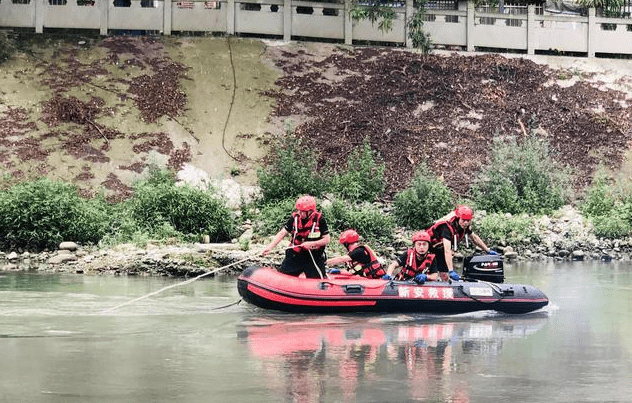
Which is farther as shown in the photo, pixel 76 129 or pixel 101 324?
pixel 76 129

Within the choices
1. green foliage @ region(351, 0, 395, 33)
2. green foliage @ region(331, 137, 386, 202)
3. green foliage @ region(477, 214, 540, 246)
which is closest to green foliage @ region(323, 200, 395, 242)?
green foliage @ region(331, 137, 386, 202)

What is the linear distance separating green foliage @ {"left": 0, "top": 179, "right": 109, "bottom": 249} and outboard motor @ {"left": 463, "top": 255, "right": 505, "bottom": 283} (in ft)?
37.5

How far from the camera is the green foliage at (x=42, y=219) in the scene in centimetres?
2816

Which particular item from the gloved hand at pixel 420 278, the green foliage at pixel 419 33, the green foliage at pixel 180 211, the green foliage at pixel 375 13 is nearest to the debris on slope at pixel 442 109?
the green foliage at pixel 419 33

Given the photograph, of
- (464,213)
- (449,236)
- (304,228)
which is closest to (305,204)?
(304,228)

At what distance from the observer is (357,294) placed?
19.2 metres

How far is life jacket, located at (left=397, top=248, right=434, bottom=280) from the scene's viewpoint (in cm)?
1997

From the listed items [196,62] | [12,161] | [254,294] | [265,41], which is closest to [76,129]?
[12,161]

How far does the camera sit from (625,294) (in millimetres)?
23172

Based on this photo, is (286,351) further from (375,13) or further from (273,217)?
(375,13)

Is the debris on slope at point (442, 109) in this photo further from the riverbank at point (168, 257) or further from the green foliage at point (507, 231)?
the riverbank at point (168, 257)

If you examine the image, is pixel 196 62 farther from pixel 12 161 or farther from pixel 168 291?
pixel 168 291

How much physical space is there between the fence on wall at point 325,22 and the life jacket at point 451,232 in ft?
74.9

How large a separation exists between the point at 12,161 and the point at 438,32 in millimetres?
16192
